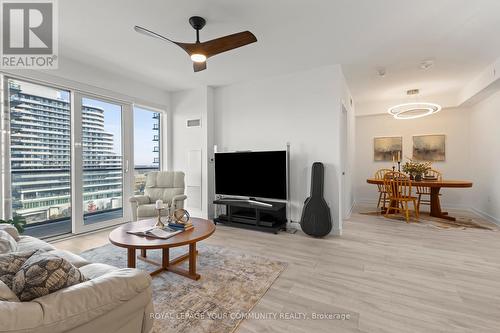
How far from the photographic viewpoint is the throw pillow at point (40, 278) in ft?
3.11

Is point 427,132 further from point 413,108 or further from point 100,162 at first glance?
point 100,162

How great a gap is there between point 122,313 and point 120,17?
2.71 m

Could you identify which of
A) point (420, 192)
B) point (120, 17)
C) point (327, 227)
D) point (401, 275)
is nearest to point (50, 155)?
point (120, 17)

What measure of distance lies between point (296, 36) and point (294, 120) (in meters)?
1.43

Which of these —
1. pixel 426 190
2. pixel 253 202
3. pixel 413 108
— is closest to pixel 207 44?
pixel 253 202

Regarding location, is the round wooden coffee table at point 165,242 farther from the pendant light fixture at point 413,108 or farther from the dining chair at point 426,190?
the dining chair at point 426,190

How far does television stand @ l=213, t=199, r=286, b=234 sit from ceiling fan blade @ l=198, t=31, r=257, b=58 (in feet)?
7.80

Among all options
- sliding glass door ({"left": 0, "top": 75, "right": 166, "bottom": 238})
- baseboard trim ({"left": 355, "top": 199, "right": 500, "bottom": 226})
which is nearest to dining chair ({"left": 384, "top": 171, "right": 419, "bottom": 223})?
baseboard trim ({"left": 355, "top": 199, "right": 500, "bottom": 226})

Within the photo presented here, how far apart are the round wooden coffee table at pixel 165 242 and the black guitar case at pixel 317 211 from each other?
1609mm

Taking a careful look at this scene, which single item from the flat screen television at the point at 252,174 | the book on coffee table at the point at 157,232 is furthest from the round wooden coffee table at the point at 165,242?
the flat screen television at the point at 252,174

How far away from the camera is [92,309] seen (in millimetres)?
990

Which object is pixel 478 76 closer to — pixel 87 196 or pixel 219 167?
pixel 219 167

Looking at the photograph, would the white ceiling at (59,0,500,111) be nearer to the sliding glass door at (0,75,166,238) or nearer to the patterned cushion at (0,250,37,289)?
the sliding glass door at (0,75,166,238)

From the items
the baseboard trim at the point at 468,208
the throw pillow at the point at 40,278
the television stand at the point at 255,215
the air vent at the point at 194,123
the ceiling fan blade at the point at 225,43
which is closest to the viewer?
the throw pillow at the point at 40,278
